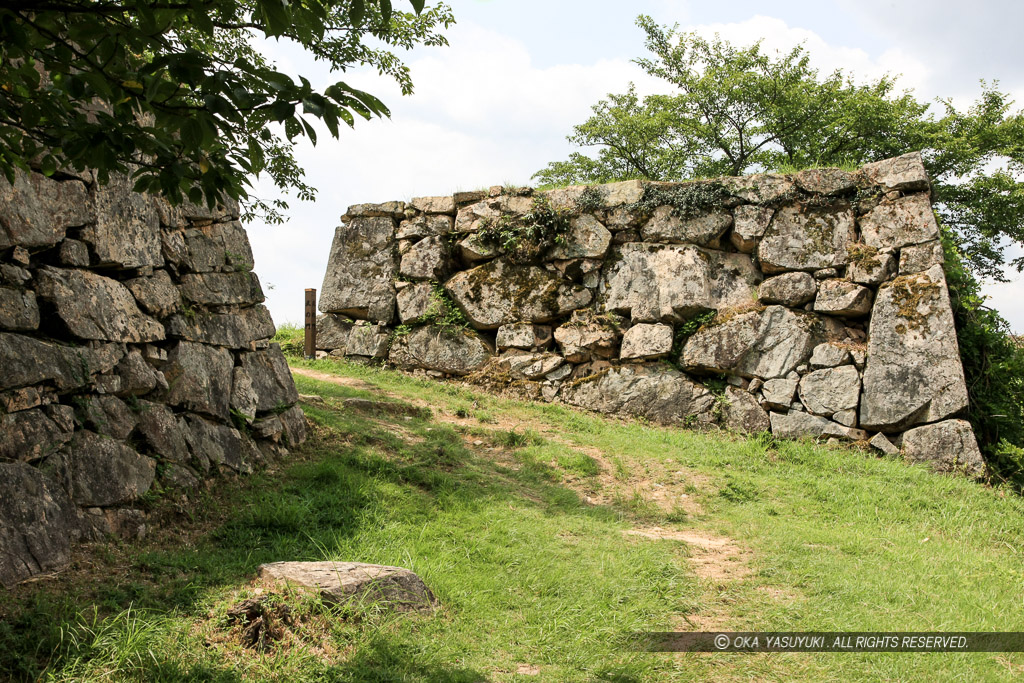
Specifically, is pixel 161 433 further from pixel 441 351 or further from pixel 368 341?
pixel 368 341

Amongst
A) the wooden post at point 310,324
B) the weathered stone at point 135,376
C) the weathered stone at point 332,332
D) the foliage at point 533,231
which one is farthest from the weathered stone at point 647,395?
the weathered stone at point 135,376

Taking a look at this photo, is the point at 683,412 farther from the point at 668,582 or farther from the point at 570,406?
the point at 668,582

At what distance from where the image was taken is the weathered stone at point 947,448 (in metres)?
8.95

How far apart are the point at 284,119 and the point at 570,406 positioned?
9263 mm

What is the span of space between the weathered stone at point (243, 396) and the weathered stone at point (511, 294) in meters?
5.49

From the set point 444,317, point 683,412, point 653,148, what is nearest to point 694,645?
point 683,412

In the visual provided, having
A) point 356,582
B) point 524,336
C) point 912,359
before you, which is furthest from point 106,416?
point 912,359

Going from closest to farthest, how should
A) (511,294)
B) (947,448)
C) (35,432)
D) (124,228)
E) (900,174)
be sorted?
(35,432), (124,228), (947,448), (900,174), (511,294)

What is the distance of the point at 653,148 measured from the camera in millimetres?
18438

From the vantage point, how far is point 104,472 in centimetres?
507

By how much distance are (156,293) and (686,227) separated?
8.15 m

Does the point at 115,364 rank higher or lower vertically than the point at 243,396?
higher

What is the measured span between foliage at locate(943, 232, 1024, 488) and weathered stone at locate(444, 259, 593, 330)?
554 cm

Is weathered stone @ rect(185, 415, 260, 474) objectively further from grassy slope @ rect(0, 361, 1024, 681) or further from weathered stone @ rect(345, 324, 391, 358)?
weathered stone @ rect(345, 324, 391, 358)
